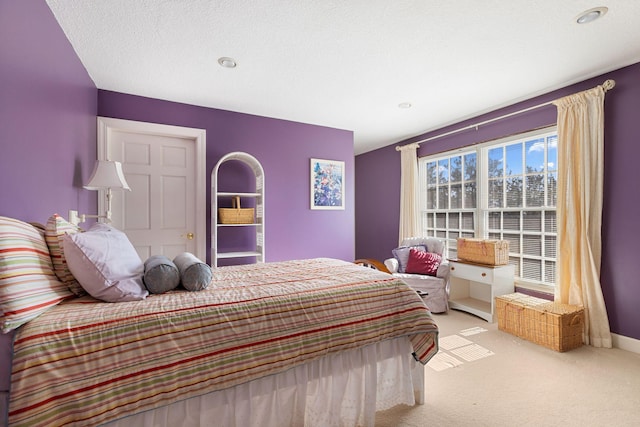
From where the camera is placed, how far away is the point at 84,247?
136cm

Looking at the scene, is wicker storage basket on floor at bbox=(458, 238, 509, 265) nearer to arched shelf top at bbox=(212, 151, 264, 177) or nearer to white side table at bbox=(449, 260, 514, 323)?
white side table at bbox=(449, 260, 514, 323)

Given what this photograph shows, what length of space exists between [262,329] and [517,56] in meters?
2.84

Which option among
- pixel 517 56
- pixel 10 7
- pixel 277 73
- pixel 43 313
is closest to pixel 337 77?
pixel 277 73

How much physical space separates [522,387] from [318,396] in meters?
1.50

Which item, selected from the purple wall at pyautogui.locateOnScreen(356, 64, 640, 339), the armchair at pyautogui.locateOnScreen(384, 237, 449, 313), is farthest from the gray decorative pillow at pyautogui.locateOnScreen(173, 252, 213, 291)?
the purple wall at pyautogui.locateOnScreen(356, 64, 640, 339)

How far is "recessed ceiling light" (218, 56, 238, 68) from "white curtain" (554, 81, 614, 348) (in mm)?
3126

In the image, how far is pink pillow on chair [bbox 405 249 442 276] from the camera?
3859 millimetres

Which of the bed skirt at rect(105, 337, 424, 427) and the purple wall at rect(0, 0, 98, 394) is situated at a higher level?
the purple wall at rect(0, 0, 98, 394)

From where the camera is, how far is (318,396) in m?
1.61

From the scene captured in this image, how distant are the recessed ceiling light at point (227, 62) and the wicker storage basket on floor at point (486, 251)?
3.19 meters

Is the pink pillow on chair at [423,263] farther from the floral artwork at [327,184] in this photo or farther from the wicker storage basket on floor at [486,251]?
the floral artwork at [327,184]

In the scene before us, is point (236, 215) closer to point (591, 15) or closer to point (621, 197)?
point (591, 15)

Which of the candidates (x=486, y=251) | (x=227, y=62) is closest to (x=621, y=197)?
(x=486, y=251)

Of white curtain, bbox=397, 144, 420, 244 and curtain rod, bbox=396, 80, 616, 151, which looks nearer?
curtain rod, bbox=396, 80, 616, 151
